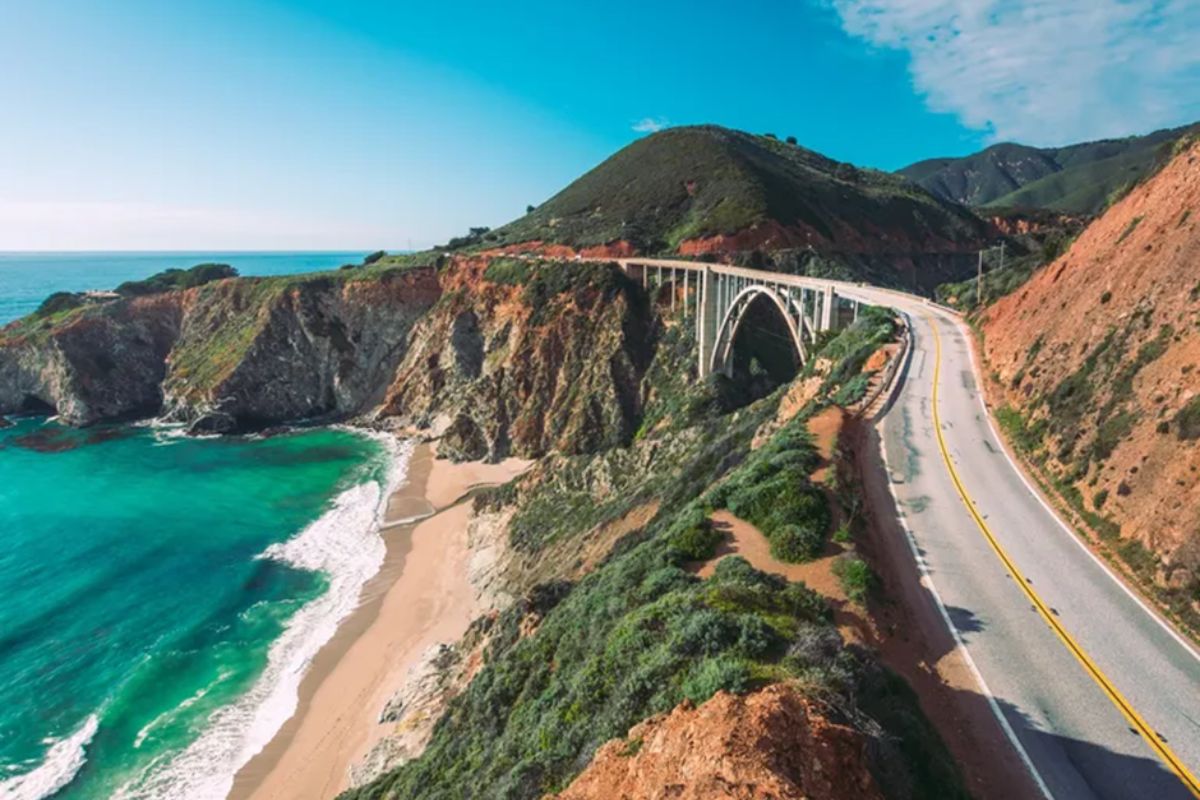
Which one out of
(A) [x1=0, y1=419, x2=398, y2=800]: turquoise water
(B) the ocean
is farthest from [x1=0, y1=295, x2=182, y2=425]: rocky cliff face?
(A) [x1=0, y1=419, x2=398, y2=800]: turquoise water

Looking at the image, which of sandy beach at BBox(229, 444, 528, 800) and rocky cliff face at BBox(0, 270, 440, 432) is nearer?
sandy beach at BBox(229, 444, 528, 800)

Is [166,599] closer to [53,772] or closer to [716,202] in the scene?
[53,772]

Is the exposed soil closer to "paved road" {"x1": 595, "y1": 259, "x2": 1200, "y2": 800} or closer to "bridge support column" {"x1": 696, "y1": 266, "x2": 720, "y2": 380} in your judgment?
"paved road" {"x1": 595, "y1": 259, "x2": 1200, "y2": 800}

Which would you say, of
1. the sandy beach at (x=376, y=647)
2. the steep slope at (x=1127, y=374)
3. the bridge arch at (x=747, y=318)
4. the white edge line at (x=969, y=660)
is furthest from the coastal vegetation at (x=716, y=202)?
the white edge line at (x=969, y=660)

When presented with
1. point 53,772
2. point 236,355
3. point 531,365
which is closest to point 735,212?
point 531,365

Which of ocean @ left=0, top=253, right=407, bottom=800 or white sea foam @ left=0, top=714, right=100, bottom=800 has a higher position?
ocean @ left=0, top=253, right=407, bottom=800

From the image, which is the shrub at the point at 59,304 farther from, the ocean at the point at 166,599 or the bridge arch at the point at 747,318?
the bridge arch at the point at 747,318

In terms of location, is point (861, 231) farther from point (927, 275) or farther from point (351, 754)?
point (351, 754)
